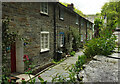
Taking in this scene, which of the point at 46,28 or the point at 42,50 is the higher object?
the point at 46,28

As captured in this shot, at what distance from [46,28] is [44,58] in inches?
91.3

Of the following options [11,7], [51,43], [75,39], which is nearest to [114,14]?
[75,39]

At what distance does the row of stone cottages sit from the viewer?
543 centimetres

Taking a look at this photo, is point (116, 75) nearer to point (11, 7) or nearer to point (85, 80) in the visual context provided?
point (85, 80)

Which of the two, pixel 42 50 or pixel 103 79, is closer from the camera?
pixel 103 79

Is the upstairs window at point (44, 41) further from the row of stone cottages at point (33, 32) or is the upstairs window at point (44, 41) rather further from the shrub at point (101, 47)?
the shrub at point (101, 47)

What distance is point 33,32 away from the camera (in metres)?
7.10

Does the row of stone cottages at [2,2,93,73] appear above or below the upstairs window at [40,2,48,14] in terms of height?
below

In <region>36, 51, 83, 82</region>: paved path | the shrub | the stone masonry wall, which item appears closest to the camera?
<region>36, 51, 83, 82</region>: paved path

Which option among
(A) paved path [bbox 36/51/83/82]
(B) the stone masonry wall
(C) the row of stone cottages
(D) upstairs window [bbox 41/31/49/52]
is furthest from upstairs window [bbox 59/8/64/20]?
(A) paved path [bbox 36/51/83/82]

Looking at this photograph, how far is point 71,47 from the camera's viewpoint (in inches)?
552

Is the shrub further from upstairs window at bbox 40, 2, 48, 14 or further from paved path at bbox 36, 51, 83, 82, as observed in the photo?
upstairs window at bbox 40, 2, 48, 14

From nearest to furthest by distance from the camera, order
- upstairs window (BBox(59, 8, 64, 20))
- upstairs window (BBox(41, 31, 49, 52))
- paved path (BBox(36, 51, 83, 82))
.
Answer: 1. paved path (BBox(36, 51, 83, 82))
2. upstairs window (BBox(41, 31, 49, 52))
3. upstairs window (BBox(59, 8, 64, 20))

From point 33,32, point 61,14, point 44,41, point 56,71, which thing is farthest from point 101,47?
point 61,14
